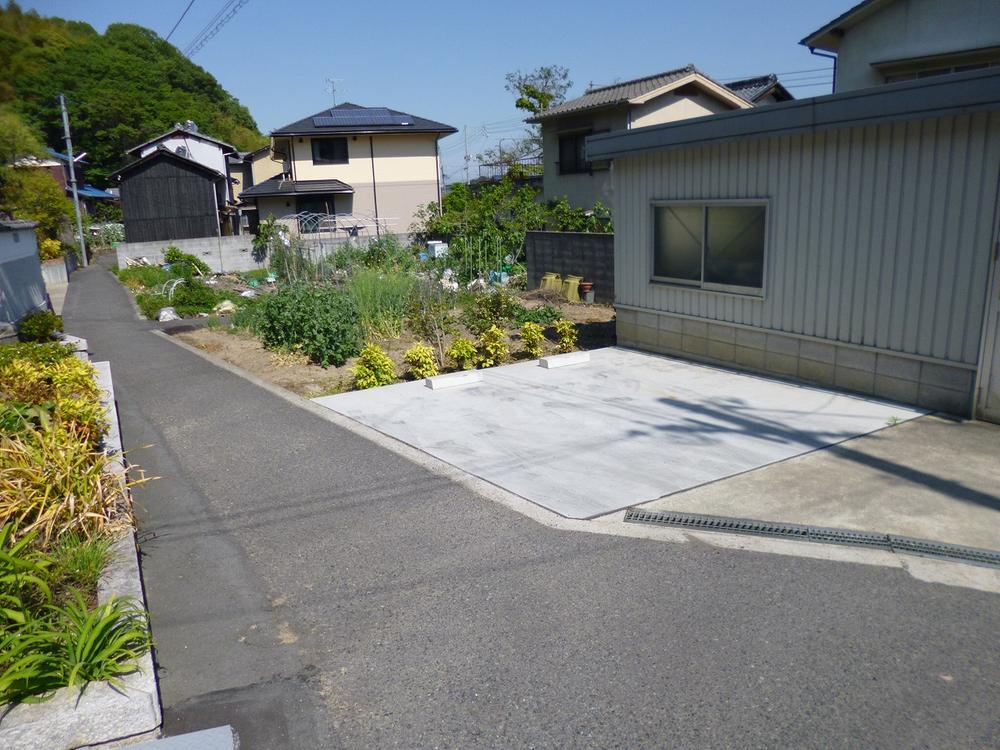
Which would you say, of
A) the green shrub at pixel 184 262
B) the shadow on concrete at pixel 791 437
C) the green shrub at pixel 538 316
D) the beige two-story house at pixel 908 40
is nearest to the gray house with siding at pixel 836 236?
the shadow on concrete at pixel 791 437

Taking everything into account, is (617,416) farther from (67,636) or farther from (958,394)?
(67,636)

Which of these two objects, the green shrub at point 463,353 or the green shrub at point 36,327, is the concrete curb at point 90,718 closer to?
the green shrub at point 463,353

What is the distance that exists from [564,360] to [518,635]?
6.25m

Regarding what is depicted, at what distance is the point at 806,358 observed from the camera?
8.14 metres

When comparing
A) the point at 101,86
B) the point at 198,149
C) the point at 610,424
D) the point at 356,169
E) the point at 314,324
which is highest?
the point at 101,86

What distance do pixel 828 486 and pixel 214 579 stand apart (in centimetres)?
422

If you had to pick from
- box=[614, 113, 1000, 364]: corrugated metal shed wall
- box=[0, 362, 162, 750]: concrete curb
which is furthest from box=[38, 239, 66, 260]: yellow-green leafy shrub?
box=[0, 362, 162, 750]: concrete curb

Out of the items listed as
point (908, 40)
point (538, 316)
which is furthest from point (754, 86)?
point (538, 316)

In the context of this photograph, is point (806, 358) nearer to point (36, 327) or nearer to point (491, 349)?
point (491, 349)

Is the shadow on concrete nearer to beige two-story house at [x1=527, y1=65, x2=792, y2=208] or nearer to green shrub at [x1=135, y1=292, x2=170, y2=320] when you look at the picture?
green shrub at [x1=135, y1=292, x2=170, y2=320]

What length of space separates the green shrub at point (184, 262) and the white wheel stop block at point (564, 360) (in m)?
17.1

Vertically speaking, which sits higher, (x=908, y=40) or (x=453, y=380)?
(x=908, y=40)

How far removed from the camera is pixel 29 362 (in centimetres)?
725

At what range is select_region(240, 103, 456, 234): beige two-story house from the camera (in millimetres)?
33312
